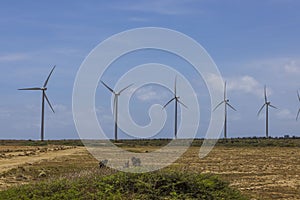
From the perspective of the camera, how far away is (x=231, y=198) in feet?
50.5

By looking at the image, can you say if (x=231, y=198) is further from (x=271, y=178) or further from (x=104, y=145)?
(x=104, y=145)

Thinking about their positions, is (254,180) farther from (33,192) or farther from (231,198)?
(33,192)

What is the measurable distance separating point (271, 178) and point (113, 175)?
1752 cm

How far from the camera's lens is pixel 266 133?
391 feet

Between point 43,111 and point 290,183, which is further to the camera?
point 43,111

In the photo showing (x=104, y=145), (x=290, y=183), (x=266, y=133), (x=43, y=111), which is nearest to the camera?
(x=290, y=183)

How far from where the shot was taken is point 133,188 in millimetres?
14875

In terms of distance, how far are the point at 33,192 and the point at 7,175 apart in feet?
54.7

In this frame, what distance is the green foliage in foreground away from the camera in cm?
1448

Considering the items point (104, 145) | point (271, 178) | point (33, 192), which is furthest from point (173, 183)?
point (104, 145)

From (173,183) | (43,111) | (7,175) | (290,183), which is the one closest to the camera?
(173,183)

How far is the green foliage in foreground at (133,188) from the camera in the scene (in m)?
14.5

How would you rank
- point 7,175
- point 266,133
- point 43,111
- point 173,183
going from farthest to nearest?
1. point 266,133
2. point 43,111
3. point 7,175
4. point 173,183

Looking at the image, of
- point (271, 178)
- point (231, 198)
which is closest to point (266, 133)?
point (271, 178)
